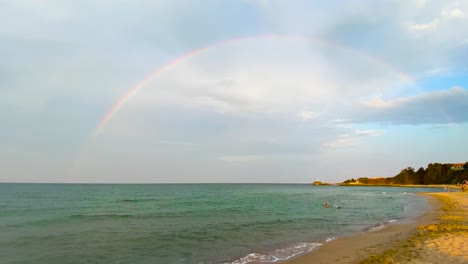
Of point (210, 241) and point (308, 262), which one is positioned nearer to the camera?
point (308, 262)

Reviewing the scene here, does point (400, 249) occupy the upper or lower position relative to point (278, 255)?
upper

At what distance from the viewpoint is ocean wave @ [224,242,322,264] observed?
15.2m

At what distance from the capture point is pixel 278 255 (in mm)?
16234

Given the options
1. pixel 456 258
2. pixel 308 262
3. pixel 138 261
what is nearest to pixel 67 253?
pixel 138 261

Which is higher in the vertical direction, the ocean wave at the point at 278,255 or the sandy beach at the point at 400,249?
the sandy beach at the point at 400,249

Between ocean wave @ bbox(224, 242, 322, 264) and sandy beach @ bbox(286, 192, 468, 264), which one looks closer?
sandy beach @ bbox(286, 192, 468, 264)

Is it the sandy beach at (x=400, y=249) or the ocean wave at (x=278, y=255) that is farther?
the ocean wave at (x=278, y=255)

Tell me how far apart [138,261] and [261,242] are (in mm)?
8072

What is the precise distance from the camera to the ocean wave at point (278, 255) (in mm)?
15156

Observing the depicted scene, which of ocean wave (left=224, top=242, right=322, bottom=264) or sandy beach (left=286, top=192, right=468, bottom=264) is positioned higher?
sandy beach (left=286, top=192, right=468, bottom=264)

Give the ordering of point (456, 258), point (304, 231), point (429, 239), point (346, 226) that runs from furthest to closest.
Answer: point (346, 226)
point (304, 231)
point (429, 239)
point (456, 258)

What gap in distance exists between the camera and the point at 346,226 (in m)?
27.6

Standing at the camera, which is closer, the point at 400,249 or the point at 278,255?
the point at 400,249

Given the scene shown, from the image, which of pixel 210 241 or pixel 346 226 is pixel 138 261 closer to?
pixel 210 241
